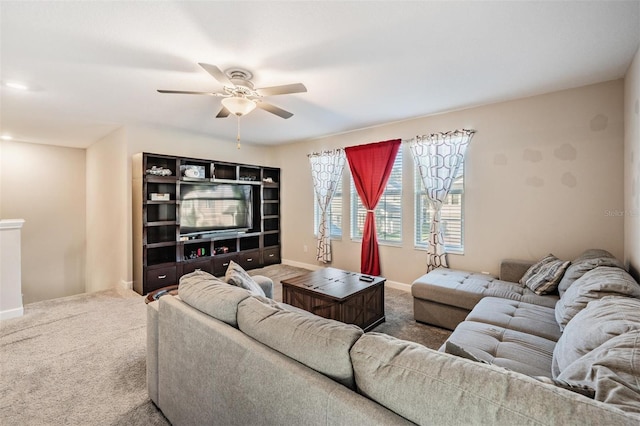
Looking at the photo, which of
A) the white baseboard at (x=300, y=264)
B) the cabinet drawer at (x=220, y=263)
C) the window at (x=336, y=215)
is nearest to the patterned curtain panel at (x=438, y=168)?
the window at (x=336, y=215)

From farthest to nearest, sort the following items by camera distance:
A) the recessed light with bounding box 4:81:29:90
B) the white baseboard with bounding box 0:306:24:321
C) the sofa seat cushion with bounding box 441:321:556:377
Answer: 1. the white baseboard with bounding box 0:306:24:321
2. the recessed light with bounding box 4:81:29:90
3. the sofa seat cushion with bounding box 441:321:556:377

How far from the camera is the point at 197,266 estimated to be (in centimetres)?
462

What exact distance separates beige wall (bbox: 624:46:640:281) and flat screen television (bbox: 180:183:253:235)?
503cm

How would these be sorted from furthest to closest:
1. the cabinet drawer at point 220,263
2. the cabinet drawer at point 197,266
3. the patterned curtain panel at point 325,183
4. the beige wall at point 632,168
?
1. the patterned curtain panel at point 325,183
2. the cabinet drawer at point 220,263
3. the cabinet drawer at point 197,266
4. the beige wall at point 632,168

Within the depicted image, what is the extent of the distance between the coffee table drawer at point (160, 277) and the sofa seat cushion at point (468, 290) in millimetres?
3477

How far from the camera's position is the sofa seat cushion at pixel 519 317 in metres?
1.98

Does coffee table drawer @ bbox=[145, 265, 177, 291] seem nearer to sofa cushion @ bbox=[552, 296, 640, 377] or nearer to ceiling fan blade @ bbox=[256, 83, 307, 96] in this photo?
ceiling fan blade @ bbox=[256, 83, 307, 96]

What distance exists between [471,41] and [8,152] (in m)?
7.38

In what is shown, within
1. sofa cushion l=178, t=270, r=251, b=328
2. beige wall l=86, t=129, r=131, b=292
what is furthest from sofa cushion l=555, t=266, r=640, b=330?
beige wall l=86, t=129, r=131, b=292

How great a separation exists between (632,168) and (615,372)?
2496 mm

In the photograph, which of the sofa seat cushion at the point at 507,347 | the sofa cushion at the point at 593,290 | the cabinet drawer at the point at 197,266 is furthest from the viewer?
the cabinet drawer at the point at 197,266

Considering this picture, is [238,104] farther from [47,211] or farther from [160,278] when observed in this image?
[47,211]

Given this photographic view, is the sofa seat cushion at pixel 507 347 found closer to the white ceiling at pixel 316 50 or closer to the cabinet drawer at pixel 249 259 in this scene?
the white ceiling at pixel 316 50

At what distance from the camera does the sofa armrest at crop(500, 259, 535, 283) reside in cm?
314
